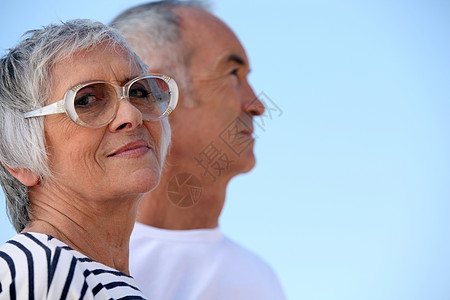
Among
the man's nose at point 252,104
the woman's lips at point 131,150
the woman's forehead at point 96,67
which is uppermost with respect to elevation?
the woman's forehead at point 96,67

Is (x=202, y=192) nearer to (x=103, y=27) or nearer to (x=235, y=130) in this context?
(x=235, y=130)

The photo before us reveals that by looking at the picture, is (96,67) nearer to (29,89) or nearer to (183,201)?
(29,89)

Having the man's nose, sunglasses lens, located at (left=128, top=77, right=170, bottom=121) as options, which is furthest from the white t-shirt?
sunglasses lens, located at (left=128, top=77, right=170, bottom=121)

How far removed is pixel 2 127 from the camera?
1184mm

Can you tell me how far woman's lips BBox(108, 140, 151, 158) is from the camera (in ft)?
3.90

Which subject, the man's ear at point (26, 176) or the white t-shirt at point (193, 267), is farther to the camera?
the white t-shirt at point (193, 267)

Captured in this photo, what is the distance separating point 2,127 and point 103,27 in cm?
33

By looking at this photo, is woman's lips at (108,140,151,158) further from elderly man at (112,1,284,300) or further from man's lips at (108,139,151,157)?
elderly man at (112,1,284,300)

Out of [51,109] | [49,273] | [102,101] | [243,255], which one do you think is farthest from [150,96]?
[243,255]

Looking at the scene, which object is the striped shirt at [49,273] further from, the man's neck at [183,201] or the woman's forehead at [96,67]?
the man's neck at [183,201]

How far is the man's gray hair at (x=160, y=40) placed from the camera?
2.09m

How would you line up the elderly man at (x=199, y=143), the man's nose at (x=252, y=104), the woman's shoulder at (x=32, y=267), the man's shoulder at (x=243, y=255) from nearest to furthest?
the woman's shoulder at (x=32, y=267), the elderly man at (x=199, y=143), the man's nose at (x=252, y=104), the man's shoulder at (x=243, y=255)

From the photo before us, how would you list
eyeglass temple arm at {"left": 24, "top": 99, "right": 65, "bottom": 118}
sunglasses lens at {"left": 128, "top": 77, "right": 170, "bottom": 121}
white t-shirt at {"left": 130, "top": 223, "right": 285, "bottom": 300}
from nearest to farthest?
eyeglass temple arm at {"left": 24, "top": 99, "right": 65, "bottom": 118} < sunglasses lens at {"left": 128, "top": 77, "right": 170, "bottom": 121} < white t-shirt at {"left": 130, "top": 223, "right": 285, "bottom": 300}

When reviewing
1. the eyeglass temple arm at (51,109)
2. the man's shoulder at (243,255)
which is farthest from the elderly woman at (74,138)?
the man's shoulder at (243,255)
